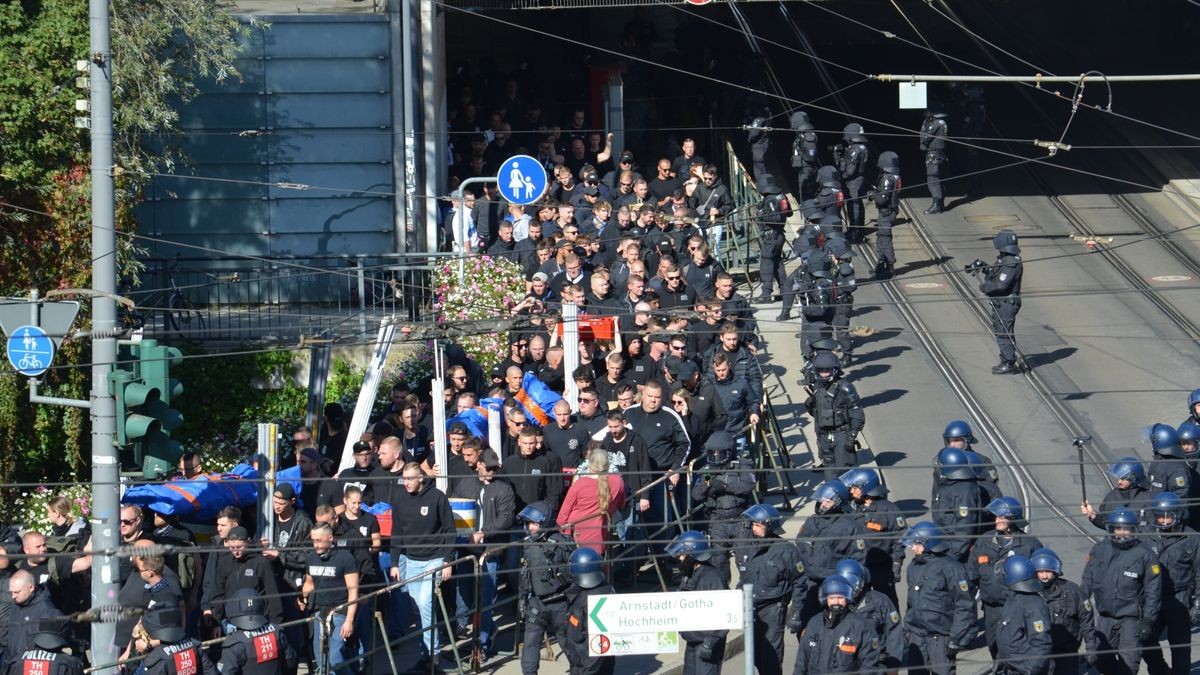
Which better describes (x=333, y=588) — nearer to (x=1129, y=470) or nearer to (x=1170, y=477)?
(x=1129, y=470)

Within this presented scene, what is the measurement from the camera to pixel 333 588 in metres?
15.2

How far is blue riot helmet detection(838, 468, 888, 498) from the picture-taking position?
52.2 feet

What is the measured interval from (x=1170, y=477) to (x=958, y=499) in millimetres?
2079

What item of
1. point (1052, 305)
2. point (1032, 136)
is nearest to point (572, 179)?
point (1052, 305)

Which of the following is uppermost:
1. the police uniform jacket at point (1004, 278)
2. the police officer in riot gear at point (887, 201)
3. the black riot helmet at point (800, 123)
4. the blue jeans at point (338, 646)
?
the black riot helmet at point (800, 123)

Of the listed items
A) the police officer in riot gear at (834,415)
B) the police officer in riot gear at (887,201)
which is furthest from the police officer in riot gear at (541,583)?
the police officer in riot gear at (887,201)

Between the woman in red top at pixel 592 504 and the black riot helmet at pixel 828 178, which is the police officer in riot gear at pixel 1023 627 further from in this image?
the black riot helmet at pixel 828 178

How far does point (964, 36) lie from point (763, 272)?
15.3 meters

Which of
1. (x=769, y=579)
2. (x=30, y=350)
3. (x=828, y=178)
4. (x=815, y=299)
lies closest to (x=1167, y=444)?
(x=769, y=579)

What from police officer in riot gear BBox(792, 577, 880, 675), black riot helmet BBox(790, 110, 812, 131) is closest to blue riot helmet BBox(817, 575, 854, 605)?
police officer in riot gear BBox(792, 577, 880, 675)

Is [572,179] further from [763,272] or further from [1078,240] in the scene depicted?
[1078,240]

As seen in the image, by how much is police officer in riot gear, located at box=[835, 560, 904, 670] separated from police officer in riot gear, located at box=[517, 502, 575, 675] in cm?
233

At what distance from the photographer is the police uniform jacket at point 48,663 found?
13.4 metres

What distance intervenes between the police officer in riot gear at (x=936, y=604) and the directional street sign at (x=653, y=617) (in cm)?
280
